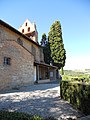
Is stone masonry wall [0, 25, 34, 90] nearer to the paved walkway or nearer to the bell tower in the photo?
the paved walkway

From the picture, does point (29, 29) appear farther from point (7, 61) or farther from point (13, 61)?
point (7, 61)

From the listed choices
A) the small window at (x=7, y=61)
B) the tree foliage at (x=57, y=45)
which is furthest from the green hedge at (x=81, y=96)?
the tree foliage at (x=57, y=45)

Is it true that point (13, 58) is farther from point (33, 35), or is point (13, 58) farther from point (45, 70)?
point (33, 35)

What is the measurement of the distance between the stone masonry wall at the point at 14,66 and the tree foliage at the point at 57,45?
18.1 metres

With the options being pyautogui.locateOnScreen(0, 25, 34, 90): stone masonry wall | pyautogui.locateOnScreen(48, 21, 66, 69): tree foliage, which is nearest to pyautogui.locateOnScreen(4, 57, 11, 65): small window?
pyautogui.locateOnScreen(0, 25, 34, 90): stone masonry wall

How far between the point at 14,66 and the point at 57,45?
23.8 meters

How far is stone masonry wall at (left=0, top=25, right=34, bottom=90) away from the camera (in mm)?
15391

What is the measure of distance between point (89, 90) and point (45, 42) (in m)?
39.1

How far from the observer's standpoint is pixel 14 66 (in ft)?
56.1

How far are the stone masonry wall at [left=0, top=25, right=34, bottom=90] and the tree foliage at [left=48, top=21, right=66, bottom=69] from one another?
18.1 meters

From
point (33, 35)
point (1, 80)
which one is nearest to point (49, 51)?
point (33, 35)

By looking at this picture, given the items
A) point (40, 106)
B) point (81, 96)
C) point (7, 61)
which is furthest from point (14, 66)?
point (81, 96)

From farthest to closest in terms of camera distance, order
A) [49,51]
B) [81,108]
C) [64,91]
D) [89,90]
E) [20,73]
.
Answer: [49,51] → [20,73] → [64,91] → [81,108] → [89,90]

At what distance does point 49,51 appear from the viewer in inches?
1634
